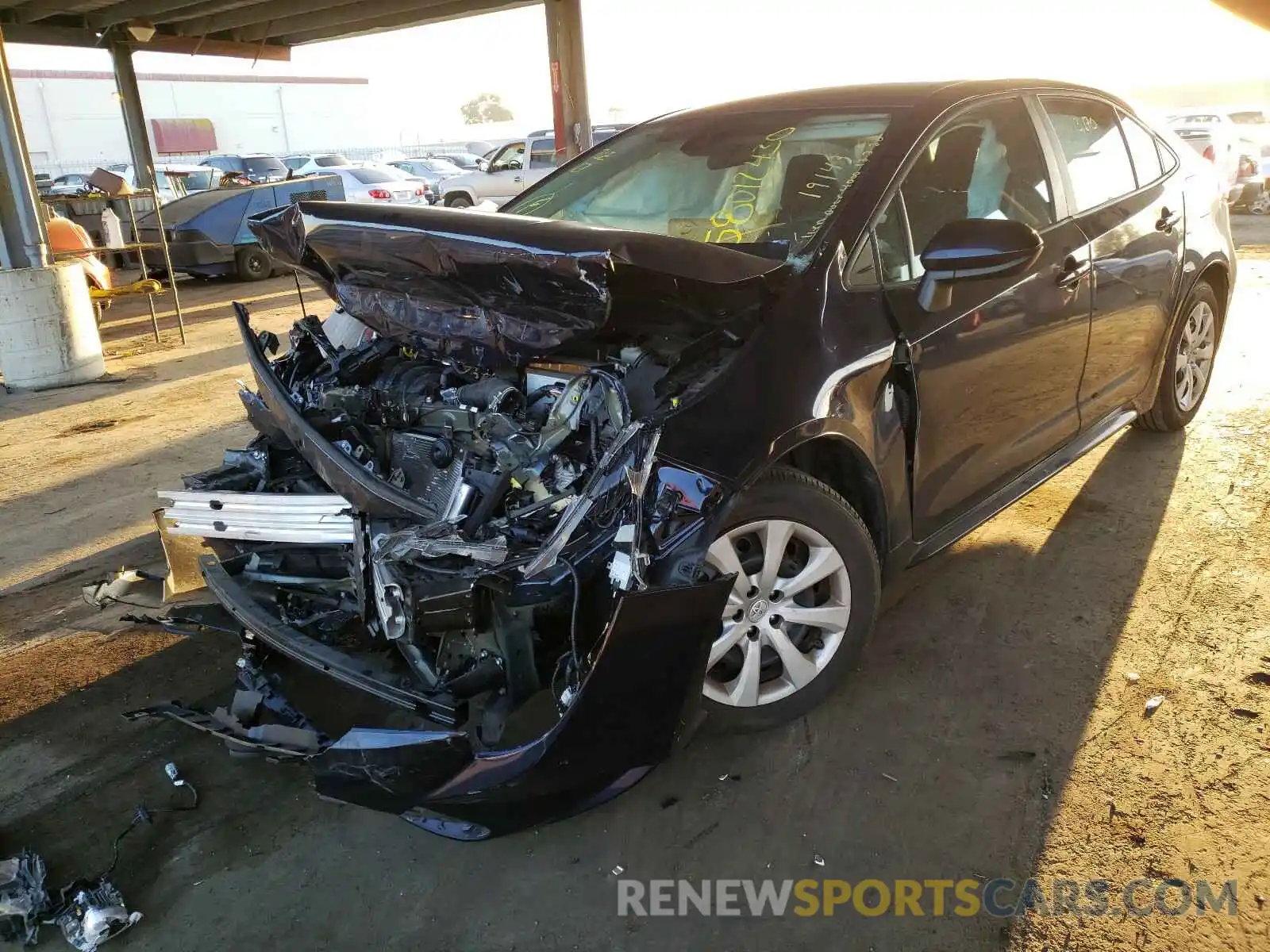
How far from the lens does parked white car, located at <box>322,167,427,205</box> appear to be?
59.6ft

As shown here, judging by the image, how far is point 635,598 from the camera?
2.10 meters

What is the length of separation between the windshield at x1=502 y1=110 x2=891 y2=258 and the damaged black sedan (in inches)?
0.6

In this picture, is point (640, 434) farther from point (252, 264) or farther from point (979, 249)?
point (252, 264)

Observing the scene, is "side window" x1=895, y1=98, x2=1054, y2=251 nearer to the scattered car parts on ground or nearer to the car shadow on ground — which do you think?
the car shadow on ground

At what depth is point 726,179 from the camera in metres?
3.26

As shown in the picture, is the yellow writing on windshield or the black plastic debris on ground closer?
the black plastic debris on ground

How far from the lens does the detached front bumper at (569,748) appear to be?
2.12 m

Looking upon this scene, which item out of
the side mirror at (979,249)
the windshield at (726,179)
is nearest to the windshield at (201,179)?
the windshield at (726,179)

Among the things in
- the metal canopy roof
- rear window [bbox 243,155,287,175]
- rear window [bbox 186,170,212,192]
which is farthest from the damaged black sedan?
rear window [bbox 243,155,287,175]

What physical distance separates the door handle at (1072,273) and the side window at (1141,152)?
0.82 m

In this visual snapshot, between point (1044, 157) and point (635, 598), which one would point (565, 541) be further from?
point (1044, 157)

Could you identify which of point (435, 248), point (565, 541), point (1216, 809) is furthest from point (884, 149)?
point (1216, 809)

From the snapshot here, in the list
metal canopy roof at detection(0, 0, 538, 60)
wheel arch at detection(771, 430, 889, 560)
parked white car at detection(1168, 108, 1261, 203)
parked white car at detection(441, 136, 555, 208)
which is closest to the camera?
wheel arch at detection(771, 430, 889, 560)

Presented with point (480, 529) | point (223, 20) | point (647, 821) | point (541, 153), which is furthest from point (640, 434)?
point (541, 153)
